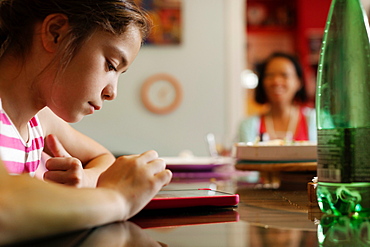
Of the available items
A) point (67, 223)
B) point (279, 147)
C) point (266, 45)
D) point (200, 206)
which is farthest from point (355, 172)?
point (266, 45)

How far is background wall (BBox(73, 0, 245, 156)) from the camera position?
3.79m

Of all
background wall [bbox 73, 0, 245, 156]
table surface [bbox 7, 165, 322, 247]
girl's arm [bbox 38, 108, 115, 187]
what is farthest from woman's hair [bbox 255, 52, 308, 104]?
table surface [bbox 7, 165, 322, 247]

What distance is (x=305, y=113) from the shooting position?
129 inches

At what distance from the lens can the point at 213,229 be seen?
511 mm

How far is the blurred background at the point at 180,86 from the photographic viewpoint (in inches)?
149

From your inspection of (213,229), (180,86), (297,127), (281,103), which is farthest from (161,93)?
(213,229)

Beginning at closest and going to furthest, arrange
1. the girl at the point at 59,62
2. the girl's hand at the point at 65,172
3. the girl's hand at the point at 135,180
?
1. the girl's hand at the point at 135,180
2. the girl's hand at the point at 65,172
3. the girl at the point at 59,62

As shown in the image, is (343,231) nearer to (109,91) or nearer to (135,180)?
(135,180)

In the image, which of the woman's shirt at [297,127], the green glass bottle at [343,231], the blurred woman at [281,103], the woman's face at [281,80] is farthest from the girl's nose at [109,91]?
the woman's face at [281,80]

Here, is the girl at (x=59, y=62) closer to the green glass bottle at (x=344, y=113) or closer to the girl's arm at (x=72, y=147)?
the girl's arm at (x=72, y=147)

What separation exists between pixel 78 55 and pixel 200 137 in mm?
3014

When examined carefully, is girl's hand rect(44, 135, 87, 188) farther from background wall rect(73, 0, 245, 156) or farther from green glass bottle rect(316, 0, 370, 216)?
background wall rect(73, 0, 245, 156)

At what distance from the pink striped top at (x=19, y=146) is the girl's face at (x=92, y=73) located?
10cm

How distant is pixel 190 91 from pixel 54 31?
3003 mm
